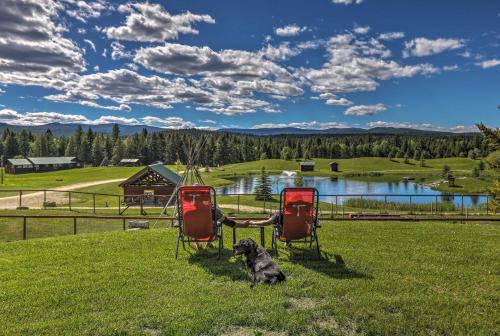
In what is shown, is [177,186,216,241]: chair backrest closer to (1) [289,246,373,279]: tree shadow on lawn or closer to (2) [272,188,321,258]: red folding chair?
(2) [272,188,321,258]: red folding chair

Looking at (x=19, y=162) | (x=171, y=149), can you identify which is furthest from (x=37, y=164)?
(x=171, y=149)

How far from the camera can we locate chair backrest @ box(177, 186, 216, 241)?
273 inches

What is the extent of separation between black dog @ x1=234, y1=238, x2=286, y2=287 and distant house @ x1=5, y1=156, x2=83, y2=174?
3458 inches

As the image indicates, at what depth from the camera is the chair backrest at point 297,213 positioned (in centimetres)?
704

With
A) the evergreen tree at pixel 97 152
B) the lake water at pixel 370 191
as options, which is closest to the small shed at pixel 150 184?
the lake water at pixel 370 191

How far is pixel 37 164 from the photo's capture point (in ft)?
279

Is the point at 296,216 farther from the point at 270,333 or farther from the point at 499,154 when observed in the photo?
the point at 499,154

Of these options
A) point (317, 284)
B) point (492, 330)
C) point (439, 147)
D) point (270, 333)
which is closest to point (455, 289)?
point (492, 330)

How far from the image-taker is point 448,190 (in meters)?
57.9

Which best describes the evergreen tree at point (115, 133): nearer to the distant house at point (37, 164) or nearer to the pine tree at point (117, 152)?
the pine tree at point (117, 152)

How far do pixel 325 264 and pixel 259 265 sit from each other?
54.7 inches

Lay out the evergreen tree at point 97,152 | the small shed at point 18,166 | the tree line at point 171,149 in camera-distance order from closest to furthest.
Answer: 1. the small shed at point 18,166
2. the tree line at point 171,149
3. the evergreen tree at point 97,152

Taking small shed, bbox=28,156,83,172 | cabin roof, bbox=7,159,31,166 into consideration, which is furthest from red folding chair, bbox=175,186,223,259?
small shed, bbox=28,156,83,172

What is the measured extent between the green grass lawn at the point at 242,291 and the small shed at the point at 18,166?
83.9 metres
